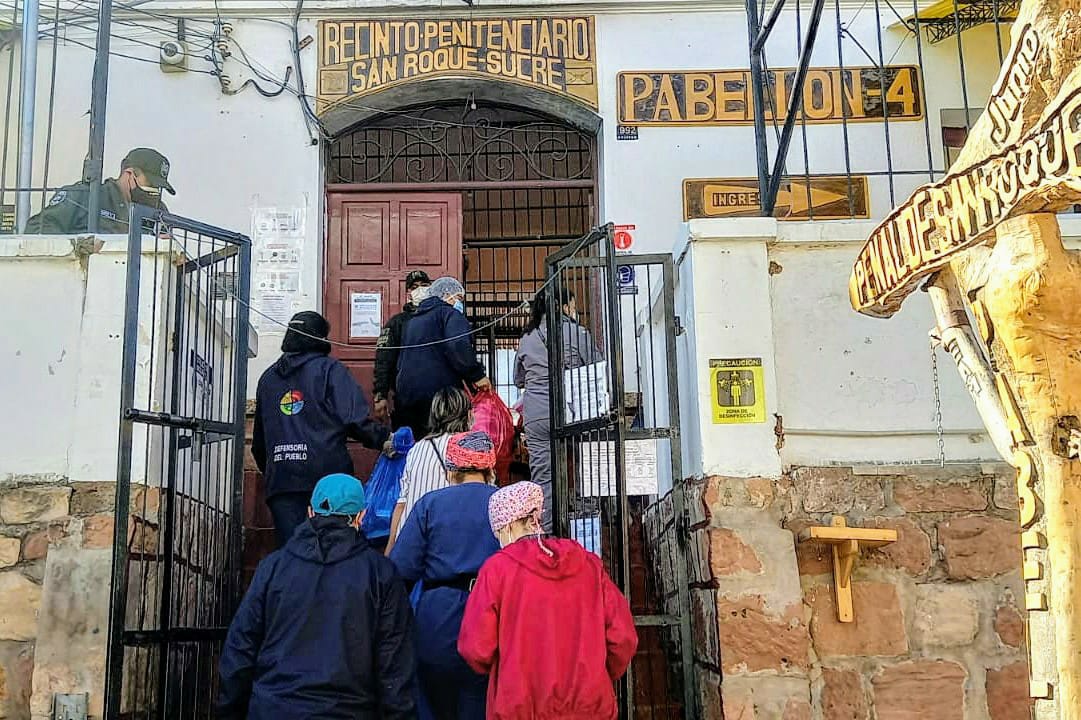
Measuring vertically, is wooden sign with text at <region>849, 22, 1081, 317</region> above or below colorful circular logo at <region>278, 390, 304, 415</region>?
above

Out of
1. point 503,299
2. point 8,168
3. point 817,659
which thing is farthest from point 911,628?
point 8,168

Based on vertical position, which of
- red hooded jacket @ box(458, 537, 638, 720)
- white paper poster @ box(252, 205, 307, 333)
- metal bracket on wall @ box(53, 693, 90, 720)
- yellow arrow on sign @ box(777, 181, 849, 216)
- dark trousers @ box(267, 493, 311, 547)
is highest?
yellow arrow on sign @ box(777, 181, 849, 216)

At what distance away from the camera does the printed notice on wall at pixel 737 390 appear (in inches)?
186

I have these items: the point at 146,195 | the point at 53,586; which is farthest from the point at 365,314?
the point at 53,586

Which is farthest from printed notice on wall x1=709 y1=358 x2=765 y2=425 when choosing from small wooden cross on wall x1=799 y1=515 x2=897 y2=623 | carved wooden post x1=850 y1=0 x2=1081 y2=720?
carved wooden post x1=850 y1=0 x2=1081 y2=720

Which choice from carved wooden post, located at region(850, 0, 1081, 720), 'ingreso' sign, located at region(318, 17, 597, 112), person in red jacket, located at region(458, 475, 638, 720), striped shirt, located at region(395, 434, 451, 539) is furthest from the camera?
'ingreso' sign, located at region(318, 17, 597, 112)

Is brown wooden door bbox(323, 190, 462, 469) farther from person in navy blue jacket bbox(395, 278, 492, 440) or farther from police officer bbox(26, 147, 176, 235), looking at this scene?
person in navy blue jacket bbox(395, 278, 492, 440)

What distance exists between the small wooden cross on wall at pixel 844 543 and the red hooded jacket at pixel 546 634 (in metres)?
1.02

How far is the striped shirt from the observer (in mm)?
5031

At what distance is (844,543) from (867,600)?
26 cm

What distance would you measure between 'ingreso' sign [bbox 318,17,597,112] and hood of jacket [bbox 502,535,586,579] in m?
4.93

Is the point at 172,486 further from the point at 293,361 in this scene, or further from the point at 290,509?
the point at 293,361

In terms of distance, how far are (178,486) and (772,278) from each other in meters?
2.83

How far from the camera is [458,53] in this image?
8.23m
